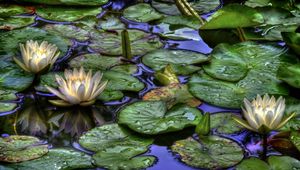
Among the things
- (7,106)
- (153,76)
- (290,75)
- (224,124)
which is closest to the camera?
(224,124)

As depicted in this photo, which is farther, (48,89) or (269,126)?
(48,89)

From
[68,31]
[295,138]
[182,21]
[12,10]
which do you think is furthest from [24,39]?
[295,138]

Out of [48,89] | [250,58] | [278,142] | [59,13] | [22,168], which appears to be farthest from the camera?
[59,13]

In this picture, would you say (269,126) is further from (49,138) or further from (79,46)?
(79,46)

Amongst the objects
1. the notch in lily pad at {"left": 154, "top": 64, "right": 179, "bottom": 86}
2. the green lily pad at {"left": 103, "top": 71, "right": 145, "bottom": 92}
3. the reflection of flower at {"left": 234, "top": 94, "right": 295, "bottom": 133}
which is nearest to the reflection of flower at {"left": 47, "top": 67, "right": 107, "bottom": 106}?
the green lily pad at {"left": 103, "top": 71, "right": 145, "bottom": 92}

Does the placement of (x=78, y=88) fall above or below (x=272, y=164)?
above

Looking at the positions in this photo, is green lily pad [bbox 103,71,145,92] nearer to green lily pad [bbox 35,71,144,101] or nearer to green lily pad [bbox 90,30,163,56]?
green lily pad [bbox 35,71,144,101]

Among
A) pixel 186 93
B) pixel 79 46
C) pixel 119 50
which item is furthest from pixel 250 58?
pixel 79 46

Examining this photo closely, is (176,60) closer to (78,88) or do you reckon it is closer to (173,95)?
(173,95)
